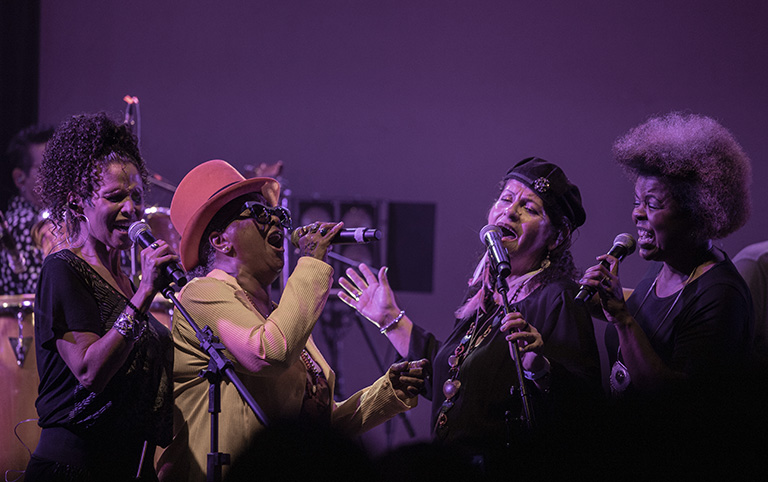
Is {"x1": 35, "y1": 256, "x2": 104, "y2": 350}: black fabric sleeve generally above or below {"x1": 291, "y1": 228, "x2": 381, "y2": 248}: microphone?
below

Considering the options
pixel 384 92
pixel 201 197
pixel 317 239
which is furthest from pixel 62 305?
pixel 384 92

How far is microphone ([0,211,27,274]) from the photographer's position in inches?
158

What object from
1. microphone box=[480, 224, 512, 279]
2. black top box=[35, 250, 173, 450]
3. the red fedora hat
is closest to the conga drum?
the red fedora hat

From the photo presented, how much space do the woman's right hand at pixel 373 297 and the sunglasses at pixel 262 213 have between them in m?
0.58

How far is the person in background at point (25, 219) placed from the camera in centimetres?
412

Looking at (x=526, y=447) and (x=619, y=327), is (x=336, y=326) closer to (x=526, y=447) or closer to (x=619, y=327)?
(x=619, y=327)

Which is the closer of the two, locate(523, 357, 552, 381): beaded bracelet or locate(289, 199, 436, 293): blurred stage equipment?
locate(523, 357, 552, 381): beaded bracelet

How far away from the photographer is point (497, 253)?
2178mm

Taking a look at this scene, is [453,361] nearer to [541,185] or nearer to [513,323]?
[513,323]

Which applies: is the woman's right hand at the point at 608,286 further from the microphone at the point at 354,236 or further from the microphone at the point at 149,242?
the microphone at the point at 149,242

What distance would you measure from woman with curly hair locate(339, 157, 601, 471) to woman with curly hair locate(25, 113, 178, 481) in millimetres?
959

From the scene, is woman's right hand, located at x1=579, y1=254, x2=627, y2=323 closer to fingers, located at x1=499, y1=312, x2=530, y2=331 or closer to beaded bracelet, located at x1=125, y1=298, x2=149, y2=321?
fingers, located at x1=499, y1=312, x2=530, y2=331

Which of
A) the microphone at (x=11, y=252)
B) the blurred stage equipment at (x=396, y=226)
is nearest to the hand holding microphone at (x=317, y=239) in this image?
the microphone at (x=11, y=252)

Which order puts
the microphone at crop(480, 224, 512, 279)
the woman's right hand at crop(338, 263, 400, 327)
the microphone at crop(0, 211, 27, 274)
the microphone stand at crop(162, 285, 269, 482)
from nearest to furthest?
the microphone stand at crop(162, 285, 269, 482) < the microphone at crop(480, 224, 512, 279) < the woman's right hand at crop(338, 263, 400, 327) < the microphone at crop(0, 211, 27, 274)
